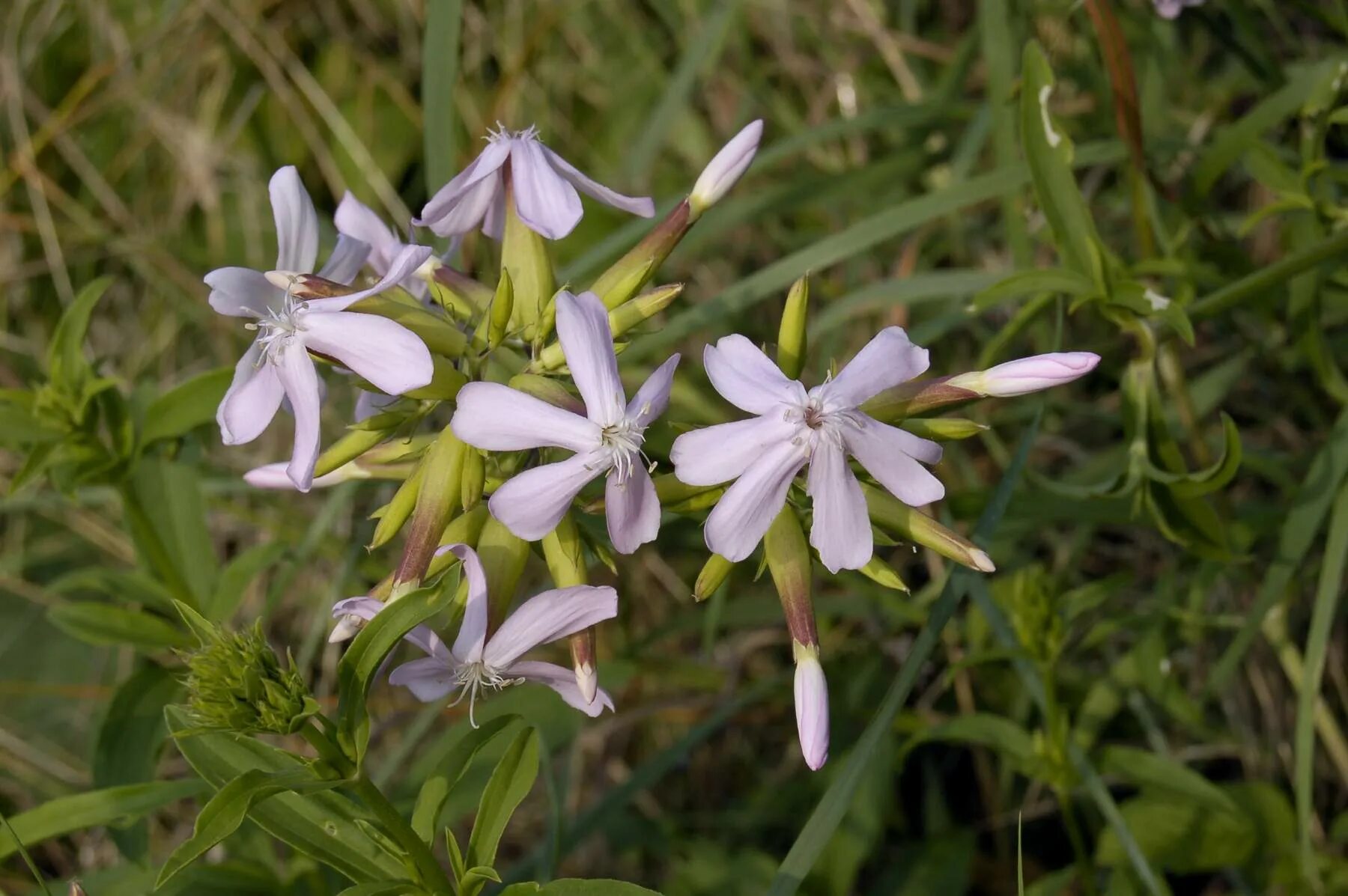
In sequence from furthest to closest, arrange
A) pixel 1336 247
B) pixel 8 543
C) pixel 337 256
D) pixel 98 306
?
pixel 98 306 → pixel 8 543 → pixel 1336 247 → pixel 337 256

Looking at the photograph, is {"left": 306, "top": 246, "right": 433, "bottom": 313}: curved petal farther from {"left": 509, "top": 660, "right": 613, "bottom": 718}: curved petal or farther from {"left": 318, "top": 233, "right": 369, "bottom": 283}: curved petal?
{"left": 509, "top": 660, "right": 613, "bottom": 718}: curved petal

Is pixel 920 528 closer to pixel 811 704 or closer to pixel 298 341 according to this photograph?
pixel 811 704

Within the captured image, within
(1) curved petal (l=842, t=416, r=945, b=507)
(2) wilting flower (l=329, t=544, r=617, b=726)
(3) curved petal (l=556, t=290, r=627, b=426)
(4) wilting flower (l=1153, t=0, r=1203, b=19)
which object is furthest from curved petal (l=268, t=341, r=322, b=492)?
(4) wilting flower (l=1153, t=0, r=1203, b=19)

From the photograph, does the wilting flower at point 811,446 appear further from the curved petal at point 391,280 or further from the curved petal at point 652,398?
the curved petal at point 391,280

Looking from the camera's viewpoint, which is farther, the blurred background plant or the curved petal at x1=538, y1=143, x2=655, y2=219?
the blurred background plant

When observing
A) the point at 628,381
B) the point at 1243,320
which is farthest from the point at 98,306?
the point at 1243,320

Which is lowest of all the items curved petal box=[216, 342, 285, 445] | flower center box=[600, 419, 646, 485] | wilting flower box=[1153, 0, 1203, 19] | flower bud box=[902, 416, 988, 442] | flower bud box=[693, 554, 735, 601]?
flower bud box=[693, 554, 735, 601]

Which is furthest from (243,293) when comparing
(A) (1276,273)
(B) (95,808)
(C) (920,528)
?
(A) (1276,273)

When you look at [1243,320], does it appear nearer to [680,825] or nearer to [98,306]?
[680,825]
